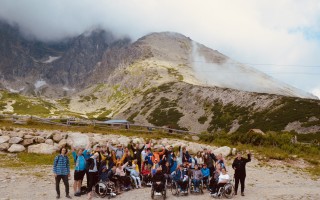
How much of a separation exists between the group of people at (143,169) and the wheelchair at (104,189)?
1.00ft

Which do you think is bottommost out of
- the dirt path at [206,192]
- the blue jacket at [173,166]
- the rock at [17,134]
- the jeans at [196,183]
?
the dirt path at [206,192]

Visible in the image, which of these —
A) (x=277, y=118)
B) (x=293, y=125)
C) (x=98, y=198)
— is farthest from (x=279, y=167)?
(x=277, y=118)

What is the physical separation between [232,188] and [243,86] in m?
186

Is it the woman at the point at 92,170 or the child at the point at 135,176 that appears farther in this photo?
the child at the point at 135,176

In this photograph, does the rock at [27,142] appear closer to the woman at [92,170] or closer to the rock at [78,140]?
the rock at [78,140]

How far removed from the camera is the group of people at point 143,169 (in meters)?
17.2

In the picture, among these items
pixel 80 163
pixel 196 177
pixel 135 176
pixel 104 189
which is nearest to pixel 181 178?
pixel 196 177

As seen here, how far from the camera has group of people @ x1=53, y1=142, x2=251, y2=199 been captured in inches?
677

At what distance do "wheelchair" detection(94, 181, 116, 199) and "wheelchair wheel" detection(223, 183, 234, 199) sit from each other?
6043 millimetres

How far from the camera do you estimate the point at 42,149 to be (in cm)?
3123

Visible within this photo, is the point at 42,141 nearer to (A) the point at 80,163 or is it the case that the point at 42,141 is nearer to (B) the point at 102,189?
(A) the point at 80,163

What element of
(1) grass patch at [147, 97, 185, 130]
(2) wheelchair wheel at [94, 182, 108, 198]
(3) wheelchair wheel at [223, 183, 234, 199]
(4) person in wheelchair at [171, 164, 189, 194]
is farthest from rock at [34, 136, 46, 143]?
(1) grass patch at [147, 97, 185, 130]

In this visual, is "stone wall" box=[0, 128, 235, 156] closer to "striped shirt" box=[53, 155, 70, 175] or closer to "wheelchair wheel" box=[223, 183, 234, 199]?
"wheelchair wheel" box=[223, 183, 234, 199]

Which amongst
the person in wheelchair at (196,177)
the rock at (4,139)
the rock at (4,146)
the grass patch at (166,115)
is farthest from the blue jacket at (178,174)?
the grass patch at (166,115)
